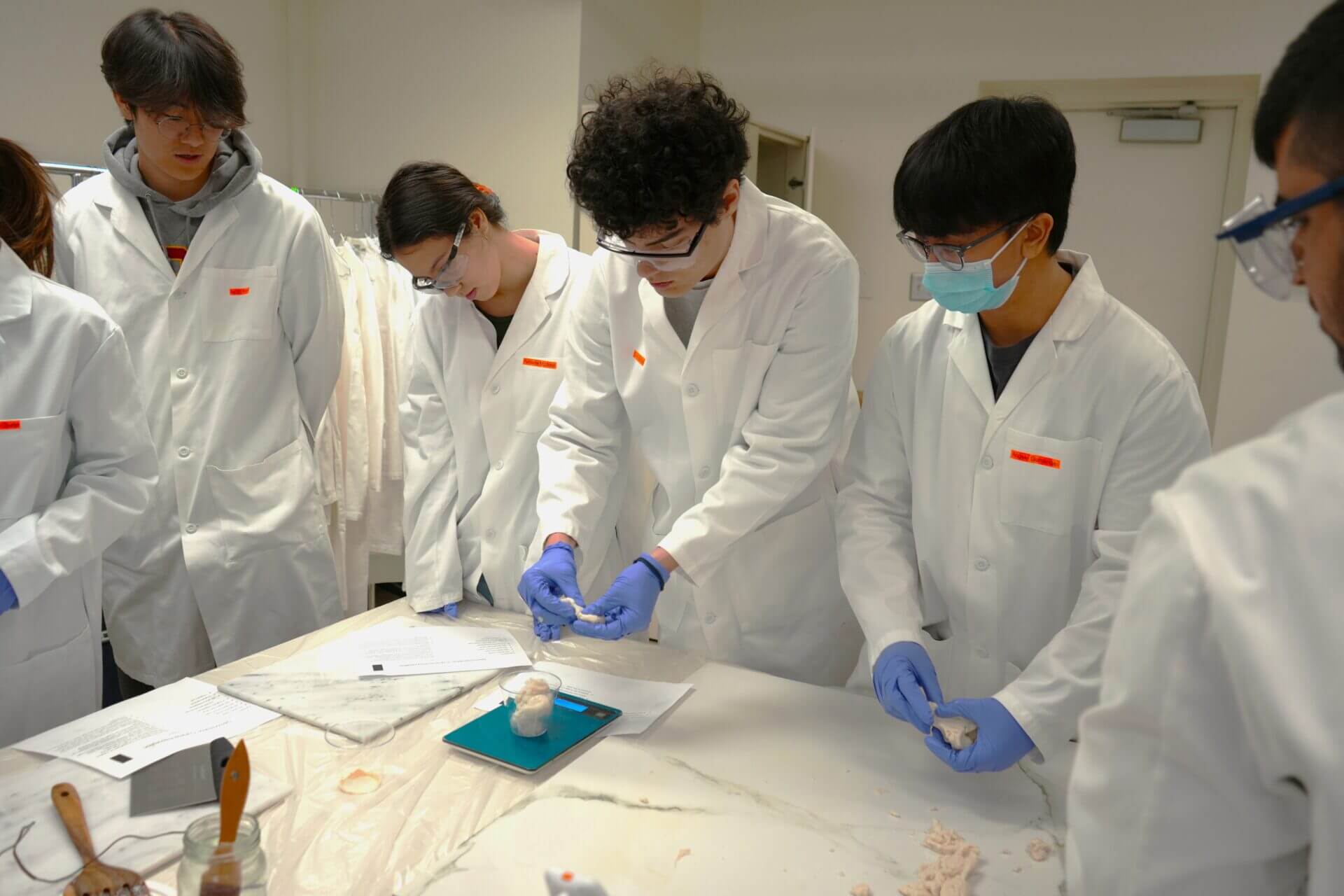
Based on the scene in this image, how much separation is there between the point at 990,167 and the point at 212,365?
63.0 inches

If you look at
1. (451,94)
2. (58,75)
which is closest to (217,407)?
(58,75)

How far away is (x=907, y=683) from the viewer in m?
1.31

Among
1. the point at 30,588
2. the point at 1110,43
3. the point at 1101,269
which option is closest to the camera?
the point at 30,588

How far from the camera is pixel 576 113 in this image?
3.55 m

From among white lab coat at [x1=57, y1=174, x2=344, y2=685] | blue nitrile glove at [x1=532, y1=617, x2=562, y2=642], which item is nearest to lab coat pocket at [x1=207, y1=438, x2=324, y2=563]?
white lab coat at [x1=57, y1=174, x2=344, y2=685]

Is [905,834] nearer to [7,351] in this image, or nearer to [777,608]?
[777,608]

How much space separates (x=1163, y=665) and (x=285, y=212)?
1.98 meters

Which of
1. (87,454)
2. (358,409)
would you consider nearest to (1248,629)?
(87,454)

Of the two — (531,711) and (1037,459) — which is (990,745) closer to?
(1037,459)

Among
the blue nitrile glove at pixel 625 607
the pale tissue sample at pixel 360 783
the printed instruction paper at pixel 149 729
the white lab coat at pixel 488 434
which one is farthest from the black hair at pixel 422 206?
the pale tissue sample at pixel 360 783

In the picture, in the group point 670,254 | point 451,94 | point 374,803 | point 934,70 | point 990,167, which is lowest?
point 374,803

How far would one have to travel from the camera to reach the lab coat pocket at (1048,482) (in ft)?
4.46

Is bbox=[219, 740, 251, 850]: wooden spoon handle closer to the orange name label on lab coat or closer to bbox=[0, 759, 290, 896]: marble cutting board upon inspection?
bbox=[0, 759, 290, 896]: marble cutting board

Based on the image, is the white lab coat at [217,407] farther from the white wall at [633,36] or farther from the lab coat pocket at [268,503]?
the white wall at [633,36]
